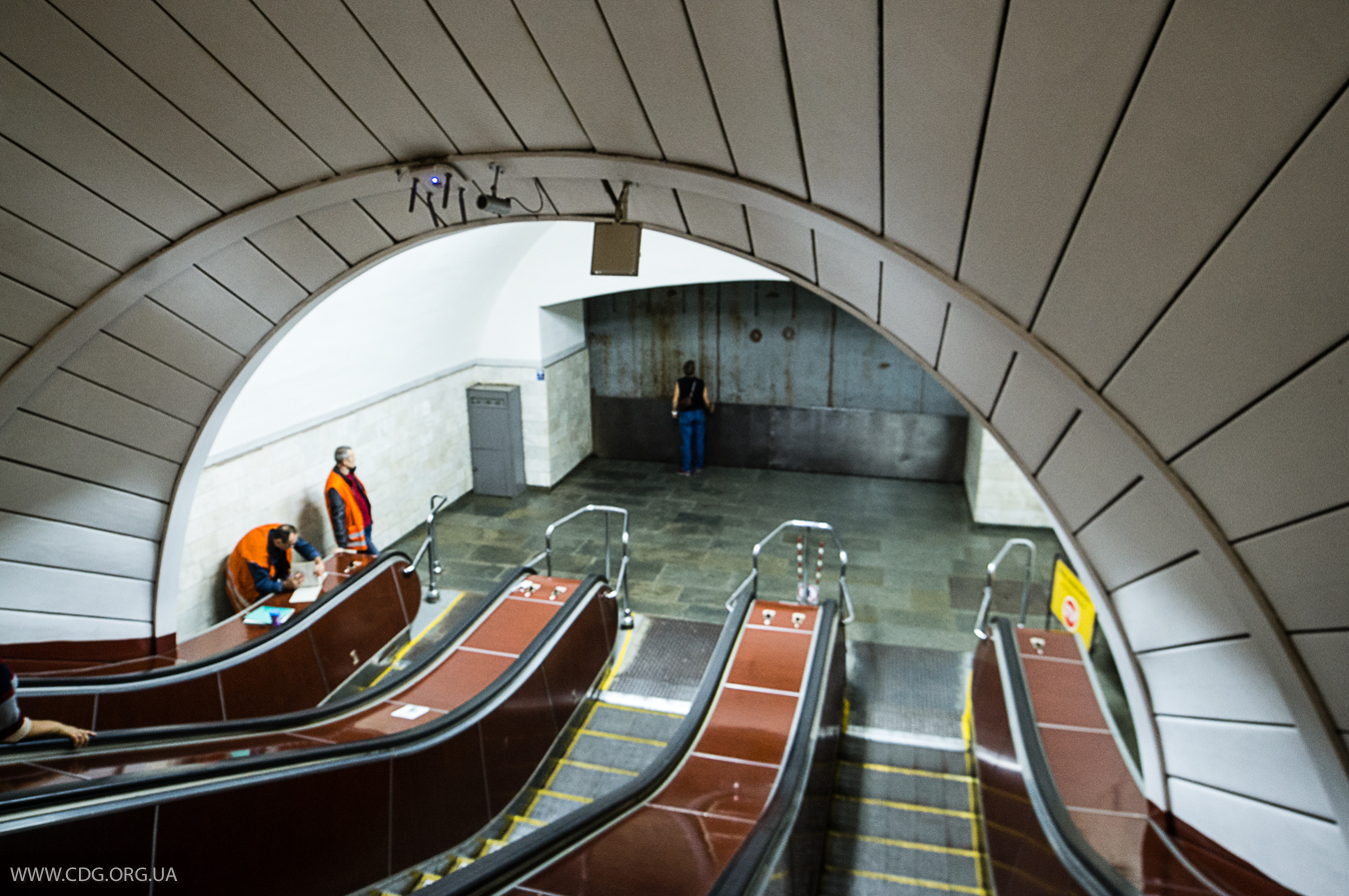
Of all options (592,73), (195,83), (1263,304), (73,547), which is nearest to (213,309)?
(73,547)

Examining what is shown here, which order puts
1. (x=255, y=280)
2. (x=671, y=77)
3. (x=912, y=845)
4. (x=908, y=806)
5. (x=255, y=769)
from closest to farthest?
(x=671, y=77), (x=255, y=769), (x=912, y=845), (x=255, y=280), (x=908, y=806)

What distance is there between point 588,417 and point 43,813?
33.1 feet

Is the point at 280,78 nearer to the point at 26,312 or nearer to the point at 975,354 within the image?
the point at 26,312

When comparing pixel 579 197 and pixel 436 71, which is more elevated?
pixel 579 197

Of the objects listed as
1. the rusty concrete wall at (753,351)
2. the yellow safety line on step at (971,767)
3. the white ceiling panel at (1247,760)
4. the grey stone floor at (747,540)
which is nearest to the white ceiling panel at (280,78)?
the white ceiling panel at (1247,760)

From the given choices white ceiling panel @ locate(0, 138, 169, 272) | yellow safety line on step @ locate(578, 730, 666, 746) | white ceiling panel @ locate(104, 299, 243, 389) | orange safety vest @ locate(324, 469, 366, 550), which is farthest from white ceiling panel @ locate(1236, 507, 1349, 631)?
orange safety vest @ locate(324, 469, 366, 550)

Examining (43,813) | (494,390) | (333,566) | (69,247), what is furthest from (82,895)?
(494,390)

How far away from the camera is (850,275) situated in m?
3.58

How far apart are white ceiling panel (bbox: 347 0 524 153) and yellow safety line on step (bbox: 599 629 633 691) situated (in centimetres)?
442

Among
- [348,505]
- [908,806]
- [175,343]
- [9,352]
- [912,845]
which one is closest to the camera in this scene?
[9,352]

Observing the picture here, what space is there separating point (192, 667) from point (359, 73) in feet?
12.9

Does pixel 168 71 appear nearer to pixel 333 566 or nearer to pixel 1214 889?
pixel 1214 889

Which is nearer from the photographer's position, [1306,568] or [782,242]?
[1306,568]

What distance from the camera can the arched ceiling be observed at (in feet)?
5.11
